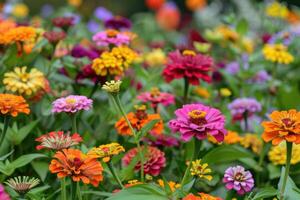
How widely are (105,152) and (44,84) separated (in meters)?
0.54

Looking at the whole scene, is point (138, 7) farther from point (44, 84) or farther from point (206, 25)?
point (44, 84)

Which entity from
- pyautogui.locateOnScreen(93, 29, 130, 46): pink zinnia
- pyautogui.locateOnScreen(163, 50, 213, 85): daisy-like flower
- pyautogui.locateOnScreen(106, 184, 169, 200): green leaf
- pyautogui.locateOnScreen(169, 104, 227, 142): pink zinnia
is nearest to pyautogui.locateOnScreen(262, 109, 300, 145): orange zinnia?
pyautogui.locateOnScreen(169, 104, 227, 142): pink zinnia

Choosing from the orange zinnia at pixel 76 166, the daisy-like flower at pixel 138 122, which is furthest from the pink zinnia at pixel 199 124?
the daisy-like flower at pixel 138 122

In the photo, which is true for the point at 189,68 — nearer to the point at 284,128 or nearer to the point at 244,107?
the point at 244,107

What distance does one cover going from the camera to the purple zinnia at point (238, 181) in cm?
133

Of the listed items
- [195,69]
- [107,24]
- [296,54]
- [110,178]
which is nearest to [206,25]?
[296,54]

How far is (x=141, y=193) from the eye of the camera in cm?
119

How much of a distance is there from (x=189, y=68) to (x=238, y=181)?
509mm

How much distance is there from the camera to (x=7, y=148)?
1635mm

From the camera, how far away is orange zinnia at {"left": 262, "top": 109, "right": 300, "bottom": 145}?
4.08ft

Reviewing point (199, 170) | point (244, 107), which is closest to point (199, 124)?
point (199, 170)

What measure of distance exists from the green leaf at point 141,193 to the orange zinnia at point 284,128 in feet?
0.85

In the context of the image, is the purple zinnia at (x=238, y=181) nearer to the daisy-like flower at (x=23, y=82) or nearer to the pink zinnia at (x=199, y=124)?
the pink zinnia at (x=199, y=124)

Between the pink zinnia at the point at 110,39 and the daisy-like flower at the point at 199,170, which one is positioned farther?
the pink zinnia at the point at 110,39
